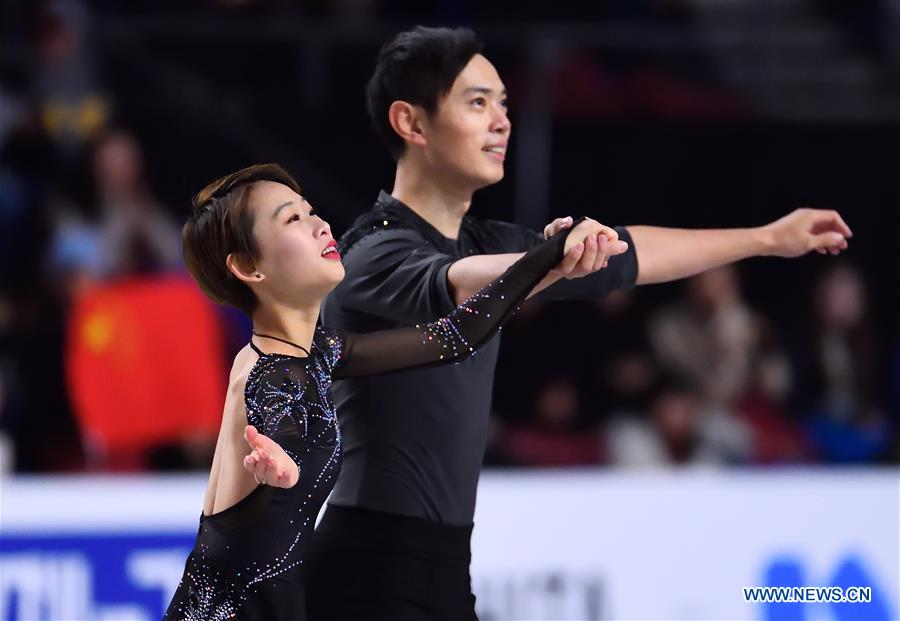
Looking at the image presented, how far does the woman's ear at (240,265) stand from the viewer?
288 cm

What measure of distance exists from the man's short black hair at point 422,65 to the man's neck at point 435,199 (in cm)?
9

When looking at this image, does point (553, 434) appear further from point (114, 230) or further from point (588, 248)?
point (588, 248)

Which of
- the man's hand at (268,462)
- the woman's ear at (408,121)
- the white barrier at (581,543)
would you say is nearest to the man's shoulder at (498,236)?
the woman's ear at (408,121)

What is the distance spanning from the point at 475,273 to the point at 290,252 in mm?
390

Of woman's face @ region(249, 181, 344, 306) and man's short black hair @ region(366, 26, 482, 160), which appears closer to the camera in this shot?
woman's face @ region(249, 181, 344, 306)

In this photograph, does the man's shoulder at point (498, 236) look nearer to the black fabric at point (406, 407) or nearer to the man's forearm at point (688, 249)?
the black fabric at point (406, 407)

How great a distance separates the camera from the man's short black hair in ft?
10.8

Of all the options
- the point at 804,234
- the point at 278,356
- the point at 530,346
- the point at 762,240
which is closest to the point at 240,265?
the point at 278,356

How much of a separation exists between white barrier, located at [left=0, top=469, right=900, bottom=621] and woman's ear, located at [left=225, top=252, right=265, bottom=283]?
7.65ft

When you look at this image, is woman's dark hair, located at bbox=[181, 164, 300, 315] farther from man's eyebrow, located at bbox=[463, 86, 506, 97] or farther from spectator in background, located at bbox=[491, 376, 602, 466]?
spectator in background, located at bbox=[491, 376, 602, 466]

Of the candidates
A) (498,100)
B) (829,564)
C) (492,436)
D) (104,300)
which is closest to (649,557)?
(829,564)

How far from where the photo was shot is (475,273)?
2.97m

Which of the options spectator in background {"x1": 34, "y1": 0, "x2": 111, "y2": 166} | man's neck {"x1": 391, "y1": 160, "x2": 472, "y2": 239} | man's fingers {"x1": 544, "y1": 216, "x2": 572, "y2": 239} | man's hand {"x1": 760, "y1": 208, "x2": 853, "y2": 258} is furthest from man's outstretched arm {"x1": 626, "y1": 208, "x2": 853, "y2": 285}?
spectator in background {"x1": 34, "y1": 0, "x2": 111, "y2": 166}

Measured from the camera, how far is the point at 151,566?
4938 mm
